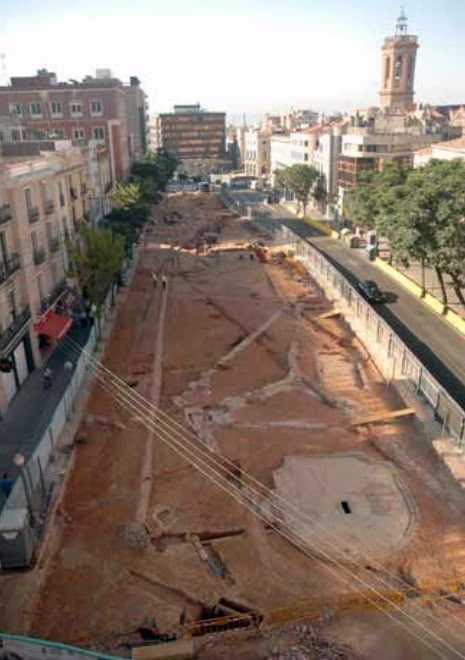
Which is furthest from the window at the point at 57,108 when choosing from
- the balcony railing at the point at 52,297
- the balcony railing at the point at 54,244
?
the balcony railing at the point at 52,297

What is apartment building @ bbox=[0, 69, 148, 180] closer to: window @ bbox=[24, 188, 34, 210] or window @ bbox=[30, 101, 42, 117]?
window @ bbox=[30, 101, 42, 117]

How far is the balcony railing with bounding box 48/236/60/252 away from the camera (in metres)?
38.0

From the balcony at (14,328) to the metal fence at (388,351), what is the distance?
860 inches

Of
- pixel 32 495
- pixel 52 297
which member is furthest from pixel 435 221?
pixel 32 495

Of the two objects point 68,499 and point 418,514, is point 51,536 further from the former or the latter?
point 418,514

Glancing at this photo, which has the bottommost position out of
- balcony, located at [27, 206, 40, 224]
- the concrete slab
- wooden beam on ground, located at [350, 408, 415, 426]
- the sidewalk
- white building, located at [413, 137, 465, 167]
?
the concrete slab

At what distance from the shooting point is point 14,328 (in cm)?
3075

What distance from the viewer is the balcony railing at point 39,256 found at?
3488cm

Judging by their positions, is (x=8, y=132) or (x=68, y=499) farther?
(x=8, y=132)

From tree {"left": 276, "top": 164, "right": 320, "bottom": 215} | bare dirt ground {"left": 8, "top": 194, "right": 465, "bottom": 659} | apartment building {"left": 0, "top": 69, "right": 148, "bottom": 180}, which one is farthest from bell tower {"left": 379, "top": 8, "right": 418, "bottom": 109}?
Answer: bare dirt ground {"left": 8, "top": 194, "right": 465, "bottom": 659}

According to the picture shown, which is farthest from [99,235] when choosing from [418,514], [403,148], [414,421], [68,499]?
[403,148]

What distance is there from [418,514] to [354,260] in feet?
144

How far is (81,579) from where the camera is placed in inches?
723

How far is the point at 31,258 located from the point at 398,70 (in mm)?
122293
